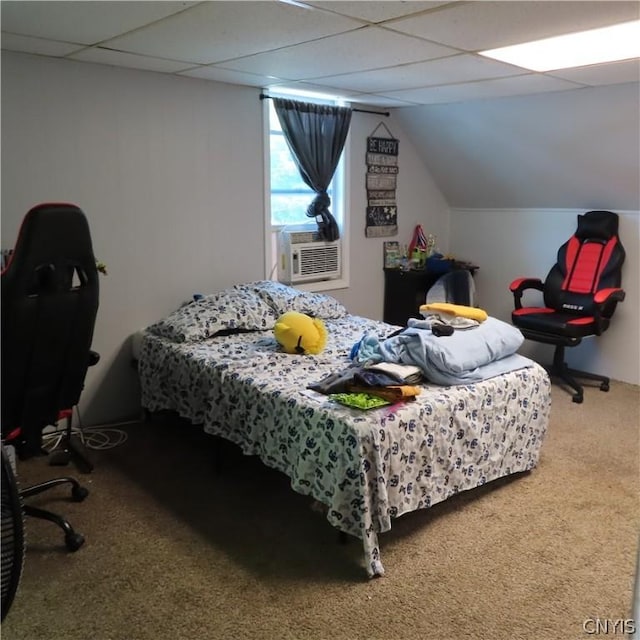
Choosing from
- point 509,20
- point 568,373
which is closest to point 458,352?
point 509,20

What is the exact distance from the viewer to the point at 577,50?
2.91m

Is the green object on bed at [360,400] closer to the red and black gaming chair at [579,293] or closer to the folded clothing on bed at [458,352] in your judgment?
the folded clothing on bed at [458,352]

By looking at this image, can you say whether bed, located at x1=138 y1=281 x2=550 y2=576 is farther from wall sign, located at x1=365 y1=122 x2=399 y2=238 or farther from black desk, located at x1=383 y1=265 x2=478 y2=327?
wall sign, located at x1=365 y1=122 x2=399 y2=238

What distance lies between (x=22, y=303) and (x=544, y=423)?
96.0 inches

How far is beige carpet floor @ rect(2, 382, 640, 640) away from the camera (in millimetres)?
2070

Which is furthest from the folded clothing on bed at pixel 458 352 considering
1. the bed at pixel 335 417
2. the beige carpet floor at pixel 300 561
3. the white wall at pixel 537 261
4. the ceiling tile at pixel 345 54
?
the white wall at pixel 537 261

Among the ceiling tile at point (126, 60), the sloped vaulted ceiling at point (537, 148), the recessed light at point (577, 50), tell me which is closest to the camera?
the recessed light at point (577, 50)

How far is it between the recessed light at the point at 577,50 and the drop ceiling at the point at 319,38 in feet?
0.32

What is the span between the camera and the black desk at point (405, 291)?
198 inches

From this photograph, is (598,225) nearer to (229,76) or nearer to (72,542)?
(229,76)

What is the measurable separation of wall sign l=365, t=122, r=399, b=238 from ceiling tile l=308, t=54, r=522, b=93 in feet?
2.99

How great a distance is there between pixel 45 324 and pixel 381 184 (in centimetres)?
333

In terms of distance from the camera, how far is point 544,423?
3137mm

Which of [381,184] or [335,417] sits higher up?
[381,184]
